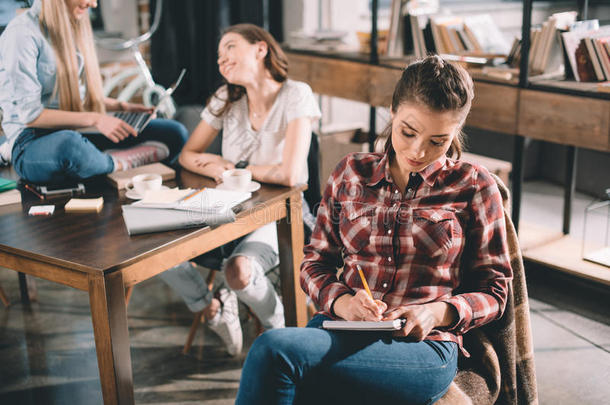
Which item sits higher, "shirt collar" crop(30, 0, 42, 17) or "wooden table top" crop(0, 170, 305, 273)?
"shirt collar" crop(30, 0, 42, 17)

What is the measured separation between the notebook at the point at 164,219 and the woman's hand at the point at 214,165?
1.10 ft

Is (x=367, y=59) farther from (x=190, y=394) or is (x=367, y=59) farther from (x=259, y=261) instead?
(x=190, y=394)

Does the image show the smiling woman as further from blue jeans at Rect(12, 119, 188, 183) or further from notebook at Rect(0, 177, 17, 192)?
notebook at Rect(0, 177, 17, 192)

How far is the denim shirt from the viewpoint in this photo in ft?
6.16

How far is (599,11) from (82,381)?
473cm

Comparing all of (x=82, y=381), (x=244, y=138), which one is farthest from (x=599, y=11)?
(x=82, y=381)

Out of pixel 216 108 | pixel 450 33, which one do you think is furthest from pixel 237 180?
pixel 450 33

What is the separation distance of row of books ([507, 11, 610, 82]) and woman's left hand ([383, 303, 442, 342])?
5.14ft

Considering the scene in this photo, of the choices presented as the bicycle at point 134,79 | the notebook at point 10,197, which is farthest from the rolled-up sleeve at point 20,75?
the bicycle at point 134,79

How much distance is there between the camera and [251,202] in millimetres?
1699

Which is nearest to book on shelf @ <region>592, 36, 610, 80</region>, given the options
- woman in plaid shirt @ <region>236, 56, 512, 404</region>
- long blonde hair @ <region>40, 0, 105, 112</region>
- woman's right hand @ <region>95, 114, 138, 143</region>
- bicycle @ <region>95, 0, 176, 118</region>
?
woman in plaid shirt @ <region>236, 56, 512, 404</region>

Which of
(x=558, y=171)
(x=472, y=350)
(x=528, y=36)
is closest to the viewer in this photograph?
(x=472, y=350)

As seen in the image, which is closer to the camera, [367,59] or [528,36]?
[528,36]

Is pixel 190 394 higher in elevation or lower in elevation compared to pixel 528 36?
lower
